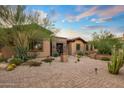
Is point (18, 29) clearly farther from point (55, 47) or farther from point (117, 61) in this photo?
point (55, 47)

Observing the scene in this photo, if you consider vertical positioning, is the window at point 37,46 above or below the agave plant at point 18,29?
below

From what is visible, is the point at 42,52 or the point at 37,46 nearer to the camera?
the point at 37,46

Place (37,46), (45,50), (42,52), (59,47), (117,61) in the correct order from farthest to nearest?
(59,47) → (45,50) → (42,52) → (37,46) → (117,61)

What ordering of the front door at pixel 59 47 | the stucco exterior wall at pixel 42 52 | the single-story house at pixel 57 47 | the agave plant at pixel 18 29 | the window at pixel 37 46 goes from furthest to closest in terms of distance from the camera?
1. the front door at pixel 59 47
2. the window at pixel 37 46
3. the single-story house at pixel 57 47
4. the stucco exterior wall at pixel 42 52
5. the agave plant at pixel 18 29

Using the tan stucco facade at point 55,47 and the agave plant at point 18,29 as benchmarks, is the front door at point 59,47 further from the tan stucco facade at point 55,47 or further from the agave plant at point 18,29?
the agave plant at point 18,29

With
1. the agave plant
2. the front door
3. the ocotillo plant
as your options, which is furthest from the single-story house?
the ocotillo plant

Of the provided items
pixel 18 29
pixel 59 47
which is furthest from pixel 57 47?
pixel 18 29

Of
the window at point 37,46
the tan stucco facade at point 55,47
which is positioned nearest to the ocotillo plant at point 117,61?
the tan stucco facade at point 55,47

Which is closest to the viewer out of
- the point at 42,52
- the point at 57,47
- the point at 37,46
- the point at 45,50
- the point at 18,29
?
the point at 18,29

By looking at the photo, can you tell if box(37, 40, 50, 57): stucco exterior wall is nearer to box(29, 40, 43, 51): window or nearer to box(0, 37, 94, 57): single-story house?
box(0, 37, 94, 57): single-story house

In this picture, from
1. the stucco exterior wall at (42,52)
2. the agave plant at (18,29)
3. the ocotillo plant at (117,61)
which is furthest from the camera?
the stucco exterior wall at (42,52)
